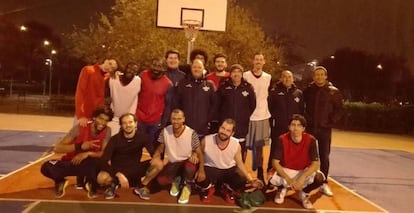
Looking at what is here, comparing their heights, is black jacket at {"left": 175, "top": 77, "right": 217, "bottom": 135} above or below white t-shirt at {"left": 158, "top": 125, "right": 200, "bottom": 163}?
above

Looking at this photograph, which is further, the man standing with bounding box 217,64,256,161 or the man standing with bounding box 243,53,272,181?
the man standing with bounding box 243,53,272,181

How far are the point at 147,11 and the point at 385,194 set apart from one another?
→ 1924cm

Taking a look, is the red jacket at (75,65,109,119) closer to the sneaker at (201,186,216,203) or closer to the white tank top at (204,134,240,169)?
the white tank top at (204,134,240,169)

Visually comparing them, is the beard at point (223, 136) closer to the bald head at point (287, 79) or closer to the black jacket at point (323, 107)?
the bald head at point (287, 79)

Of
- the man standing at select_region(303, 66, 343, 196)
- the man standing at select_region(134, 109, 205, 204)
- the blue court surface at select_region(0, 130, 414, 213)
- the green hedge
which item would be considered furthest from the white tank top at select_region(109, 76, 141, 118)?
the green hedge

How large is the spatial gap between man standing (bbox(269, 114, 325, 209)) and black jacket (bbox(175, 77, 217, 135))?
1.09m

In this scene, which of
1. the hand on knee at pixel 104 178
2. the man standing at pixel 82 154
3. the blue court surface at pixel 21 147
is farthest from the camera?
the blue court surface at pixel 21 147

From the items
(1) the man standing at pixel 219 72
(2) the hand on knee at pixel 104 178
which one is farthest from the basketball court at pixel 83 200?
(1) the man standing at pixel 219 72

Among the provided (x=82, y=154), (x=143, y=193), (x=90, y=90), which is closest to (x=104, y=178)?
(x=82, y=154)

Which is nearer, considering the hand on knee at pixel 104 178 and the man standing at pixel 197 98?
the hand on knee at pixel 104 178

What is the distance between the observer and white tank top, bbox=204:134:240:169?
22.8 ft

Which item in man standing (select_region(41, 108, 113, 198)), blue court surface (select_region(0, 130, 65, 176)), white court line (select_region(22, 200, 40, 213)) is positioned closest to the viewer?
white court line (select_region(22, 200, 40, 213))

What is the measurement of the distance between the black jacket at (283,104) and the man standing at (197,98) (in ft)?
3.28

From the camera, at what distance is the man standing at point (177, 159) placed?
6906 millimetres
